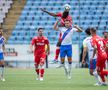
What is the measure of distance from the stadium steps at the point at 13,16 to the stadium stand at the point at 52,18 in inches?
12.5

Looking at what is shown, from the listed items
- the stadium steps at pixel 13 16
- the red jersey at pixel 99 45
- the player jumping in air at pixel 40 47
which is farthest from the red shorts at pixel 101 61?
the stadium steps at pixel 13 16

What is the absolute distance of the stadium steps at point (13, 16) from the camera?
150 feet

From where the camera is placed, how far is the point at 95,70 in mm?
19500

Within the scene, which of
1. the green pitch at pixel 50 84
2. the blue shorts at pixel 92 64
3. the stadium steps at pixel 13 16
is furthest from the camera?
the stadium steps at pixel 13 16

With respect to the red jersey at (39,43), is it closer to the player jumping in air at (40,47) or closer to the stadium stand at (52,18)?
the player jumping in air at (40,47)

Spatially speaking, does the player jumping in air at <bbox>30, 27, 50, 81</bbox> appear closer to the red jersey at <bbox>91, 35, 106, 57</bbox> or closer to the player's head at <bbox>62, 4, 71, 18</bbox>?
the player's head at <bbox>62, 4, 71, 18</bbox>

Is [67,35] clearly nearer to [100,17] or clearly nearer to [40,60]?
[40,60]

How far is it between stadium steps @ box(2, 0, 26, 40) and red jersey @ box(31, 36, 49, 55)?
20946 millimetres

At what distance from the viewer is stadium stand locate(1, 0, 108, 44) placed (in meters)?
44.0

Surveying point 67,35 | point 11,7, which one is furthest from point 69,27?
point 11,7

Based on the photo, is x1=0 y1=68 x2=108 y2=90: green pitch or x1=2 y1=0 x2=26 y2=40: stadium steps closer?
x1=0 y1=68 x2=108 y2=90: green pitch

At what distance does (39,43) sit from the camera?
23.9 meters

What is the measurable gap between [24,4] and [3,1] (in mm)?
1807

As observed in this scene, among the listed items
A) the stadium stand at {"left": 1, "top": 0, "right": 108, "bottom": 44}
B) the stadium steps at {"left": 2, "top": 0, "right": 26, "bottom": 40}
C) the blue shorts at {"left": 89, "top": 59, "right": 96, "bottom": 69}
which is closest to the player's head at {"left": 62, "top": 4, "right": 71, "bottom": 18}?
the blue shorts at {"left": 89, "top": 59, "right": 96, "bottom": 69}
